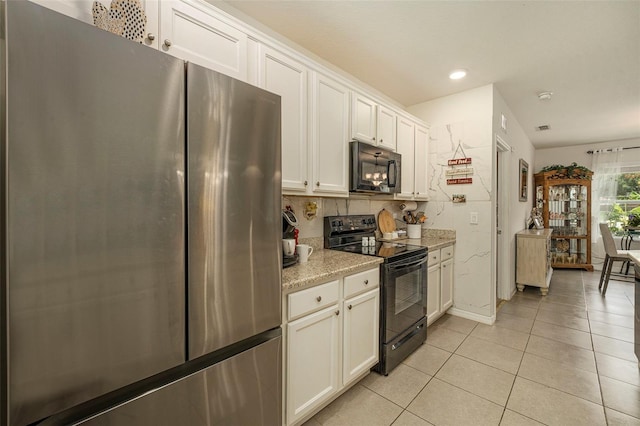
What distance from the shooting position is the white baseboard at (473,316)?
119 inches

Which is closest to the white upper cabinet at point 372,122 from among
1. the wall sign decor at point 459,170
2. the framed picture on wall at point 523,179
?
the wall sign decor at point 459,170

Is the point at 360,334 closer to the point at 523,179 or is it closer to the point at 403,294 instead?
the point at 403,294

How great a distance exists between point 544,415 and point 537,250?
3.01m

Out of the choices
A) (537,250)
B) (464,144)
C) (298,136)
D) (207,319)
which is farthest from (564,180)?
(207,319)

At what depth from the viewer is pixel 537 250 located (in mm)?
4020

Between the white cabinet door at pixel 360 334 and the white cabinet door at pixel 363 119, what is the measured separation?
4.35 feet

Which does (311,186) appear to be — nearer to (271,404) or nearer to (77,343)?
(271,404)

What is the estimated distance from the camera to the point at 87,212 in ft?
2.44

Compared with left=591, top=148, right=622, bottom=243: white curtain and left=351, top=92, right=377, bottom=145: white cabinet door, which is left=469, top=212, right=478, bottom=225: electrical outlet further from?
left=591, top=148, right=622, bottom=243: white curtain

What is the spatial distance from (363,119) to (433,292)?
1.88m

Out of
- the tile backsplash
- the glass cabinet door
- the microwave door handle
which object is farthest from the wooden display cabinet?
the microwave door handle

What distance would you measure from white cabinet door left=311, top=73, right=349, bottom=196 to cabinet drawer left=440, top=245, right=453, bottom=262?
4.74 ft

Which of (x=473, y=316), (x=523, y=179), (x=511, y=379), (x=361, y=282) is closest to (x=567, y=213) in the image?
(x=523, y=179)

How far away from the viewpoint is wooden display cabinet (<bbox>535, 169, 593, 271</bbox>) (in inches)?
216
